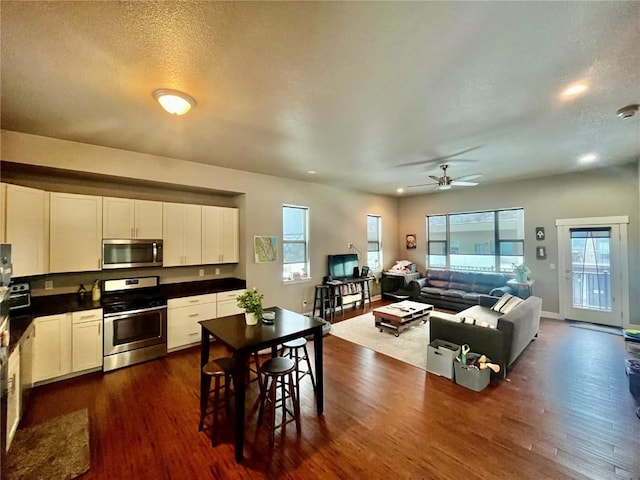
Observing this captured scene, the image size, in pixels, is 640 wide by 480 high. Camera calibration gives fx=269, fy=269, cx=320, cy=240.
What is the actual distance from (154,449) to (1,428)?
3.25 feet

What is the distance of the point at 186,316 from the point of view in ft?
13.6

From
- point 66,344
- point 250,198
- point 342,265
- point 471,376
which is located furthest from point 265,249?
point 471,376

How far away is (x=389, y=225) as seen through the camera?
26.5 feet

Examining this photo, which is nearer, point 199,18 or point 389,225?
point 199,18

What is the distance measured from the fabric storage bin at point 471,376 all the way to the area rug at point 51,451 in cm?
355

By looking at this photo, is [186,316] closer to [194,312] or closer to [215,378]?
[194,312]

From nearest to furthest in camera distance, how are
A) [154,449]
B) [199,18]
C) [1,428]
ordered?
[199,18]
[1,428]
[154,449]

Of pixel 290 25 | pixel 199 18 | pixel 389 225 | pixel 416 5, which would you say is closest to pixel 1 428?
pixel 199 18

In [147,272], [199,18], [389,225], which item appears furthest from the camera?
[389,225]

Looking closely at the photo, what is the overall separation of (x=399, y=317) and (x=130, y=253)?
14.3 ft

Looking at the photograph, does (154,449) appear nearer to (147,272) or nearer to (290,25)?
(147,272)

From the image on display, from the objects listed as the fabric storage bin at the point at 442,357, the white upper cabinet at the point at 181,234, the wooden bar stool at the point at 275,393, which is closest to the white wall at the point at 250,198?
the white upper cabinet at the point at 181,234

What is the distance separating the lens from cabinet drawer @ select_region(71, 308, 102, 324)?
10.7 ft

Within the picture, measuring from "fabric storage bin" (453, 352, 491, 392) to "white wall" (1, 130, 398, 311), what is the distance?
333 centimetres
